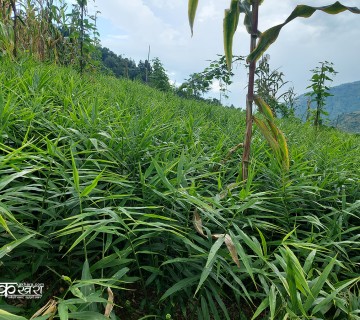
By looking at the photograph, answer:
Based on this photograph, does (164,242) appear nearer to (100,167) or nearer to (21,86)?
(100,167)

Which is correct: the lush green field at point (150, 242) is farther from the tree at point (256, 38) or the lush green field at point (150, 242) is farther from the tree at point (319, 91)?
the tree at point (319, 91)

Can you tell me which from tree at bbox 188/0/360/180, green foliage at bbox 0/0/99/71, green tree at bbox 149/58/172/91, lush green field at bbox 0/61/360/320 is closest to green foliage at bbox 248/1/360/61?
tree at bbox 188/0/360/180

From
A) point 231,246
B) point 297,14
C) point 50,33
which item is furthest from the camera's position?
point 50,33

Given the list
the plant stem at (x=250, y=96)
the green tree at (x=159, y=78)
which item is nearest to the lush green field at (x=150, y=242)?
the plant stem at (x=250, y=96)

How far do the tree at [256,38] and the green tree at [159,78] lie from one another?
16.5 ft

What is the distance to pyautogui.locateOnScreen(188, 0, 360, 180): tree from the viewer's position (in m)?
1.29

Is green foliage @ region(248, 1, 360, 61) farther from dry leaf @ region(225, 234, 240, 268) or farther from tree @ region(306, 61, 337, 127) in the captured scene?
tree @ region(306, 61, 337, 127)

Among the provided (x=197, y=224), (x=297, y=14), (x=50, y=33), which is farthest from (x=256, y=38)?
(x=50, y=33)

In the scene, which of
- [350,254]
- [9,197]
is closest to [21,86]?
[9,197]

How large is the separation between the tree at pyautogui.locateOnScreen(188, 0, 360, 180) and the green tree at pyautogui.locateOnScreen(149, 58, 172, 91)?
198 inches

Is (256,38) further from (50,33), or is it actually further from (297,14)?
(50,33)

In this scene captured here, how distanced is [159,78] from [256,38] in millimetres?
5701

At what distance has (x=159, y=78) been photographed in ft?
22.7

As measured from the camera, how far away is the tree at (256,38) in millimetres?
1290
